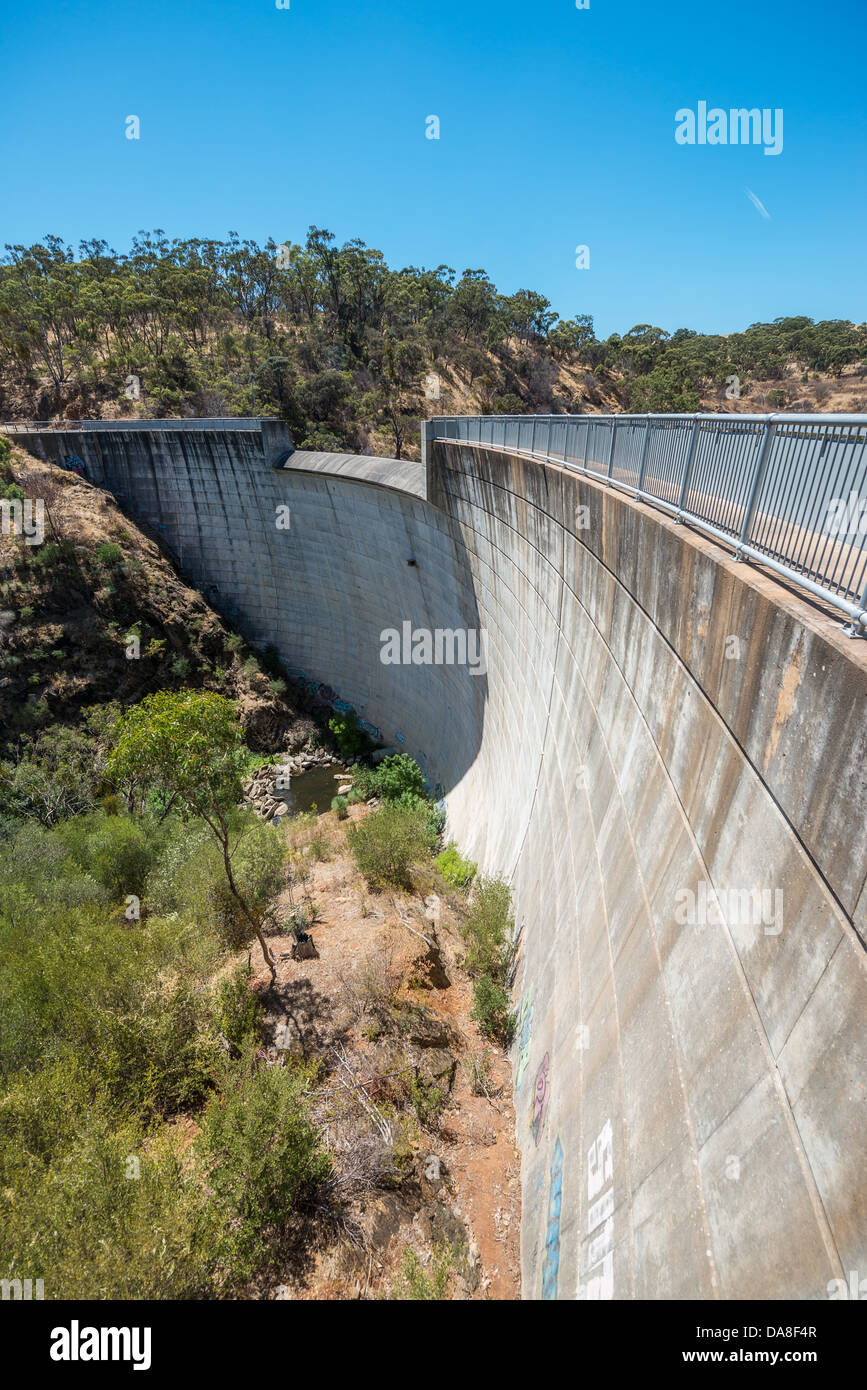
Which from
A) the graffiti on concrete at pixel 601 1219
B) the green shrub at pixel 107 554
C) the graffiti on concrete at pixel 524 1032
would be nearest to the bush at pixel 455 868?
the graffiti on concrete at pixel 524 1032

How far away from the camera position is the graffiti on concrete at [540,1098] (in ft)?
21.5

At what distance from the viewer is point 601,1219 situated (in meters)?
4.41

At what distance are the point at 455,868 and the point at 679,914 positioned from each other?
10.8 metres

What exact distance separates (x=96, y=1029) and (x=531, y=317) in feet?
192

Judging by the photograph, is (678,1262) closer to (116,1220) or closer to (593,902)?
(593,902)

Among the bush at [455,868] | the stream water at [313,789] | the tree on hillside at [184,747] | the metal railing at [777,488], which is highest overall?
the metal railing at [777,488]

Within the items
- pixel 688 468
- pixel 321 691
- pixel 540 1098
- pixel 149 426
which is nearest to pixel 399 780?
pixel 321 691

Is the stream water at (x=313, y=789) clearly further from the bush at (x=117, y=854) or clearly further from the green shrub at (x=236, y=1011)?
the green shrub at (x=236, y=1011)

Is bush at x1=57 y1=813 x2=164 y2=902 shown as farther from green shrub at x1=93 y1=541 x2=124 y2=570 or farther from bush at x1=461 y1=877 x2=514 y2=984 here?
green shrub at x1=93 y1=541 x2=124 y2=570

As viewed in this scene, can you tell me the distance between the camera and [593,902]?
621 centimetres

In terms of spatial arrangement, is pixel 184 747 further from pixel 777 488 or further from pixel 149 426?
pixel 149 426

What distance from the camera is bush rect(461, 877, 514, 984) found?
9906 mm

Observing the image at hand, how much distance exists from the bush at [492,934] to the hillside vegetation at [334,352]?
2723 centimetres

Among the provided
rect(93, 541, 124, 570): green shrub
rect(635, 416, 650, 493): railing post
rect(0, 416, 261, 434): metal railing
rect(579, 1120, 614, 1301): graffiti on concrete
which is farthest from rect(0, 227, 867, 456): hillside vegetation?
rect(579, 1120, 614, 1301): graffiti on concrete
